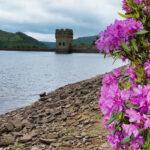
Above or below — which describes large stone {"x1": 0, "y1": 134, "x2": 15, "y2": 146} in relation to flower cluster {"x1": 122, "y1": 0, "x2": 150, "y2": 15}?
below

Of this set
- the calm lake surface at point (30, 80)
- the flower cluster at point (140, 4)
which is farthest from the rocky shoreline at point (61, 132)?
the calm lake surface at point (30, 80)

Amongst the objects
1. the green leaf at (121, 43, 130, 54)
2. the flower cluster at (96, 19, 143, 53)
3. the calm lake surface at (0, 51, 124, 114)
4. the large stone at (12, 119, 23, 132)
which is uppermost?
the flower cluster at (96, 19, 143, 53)

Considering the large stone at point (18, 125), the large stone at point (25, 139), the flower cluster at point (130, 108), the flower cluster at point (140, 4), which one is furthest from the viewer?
the large stone at point (18, 125)

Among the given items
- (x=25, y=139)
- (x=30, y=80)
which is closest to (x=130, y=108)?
(x=25, y=139)

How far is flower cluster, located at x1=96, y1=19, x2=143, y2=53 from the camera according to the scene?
15.3 feet

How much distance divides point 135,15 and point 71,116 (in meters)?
9.06

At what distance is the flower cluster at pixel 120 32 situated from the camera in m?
4.66

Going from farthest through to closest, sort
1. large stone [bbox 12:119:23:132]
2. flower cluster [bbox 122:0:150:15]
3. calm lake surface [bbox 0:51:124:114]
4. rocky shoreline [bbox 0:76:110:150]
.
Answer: calm lake surface [bbox 0:51:124:114]
large stone [bbox 12:119:23:132]
rocky shoreline [bbox 0:76:110:150]
flower cluster [bbox 122:0:150:15]

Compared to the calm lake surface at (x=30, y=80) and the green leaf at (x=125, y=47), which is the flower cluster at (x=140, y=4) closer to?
the green leaf at (x=125, y=47)

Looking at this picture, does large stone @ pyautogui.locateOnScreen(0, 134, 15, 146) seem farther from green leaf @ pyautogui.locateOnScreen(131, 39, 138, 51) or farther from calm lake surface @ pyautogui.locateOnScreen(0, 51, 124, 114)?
green leaf @ pyautogui.locateOnScreen(131, 39, 138, 51)

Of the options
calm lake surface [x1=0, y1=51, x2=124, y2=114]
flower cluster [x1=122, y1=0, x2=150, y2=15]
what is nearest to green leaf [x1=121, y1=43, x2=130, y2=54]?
flower cluster [x1=122, y1=0, x2=150, y2=15]

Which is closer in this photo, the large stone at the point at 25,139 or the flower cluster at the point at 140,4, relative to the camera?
the flower cluster at the point at 140,4

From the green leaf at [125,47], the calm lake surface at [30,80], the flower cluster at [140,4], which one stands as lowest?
the calm lake surface at [30,80]

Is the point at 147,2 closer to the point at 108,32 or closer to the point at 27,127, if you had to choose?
the point at 108,32
